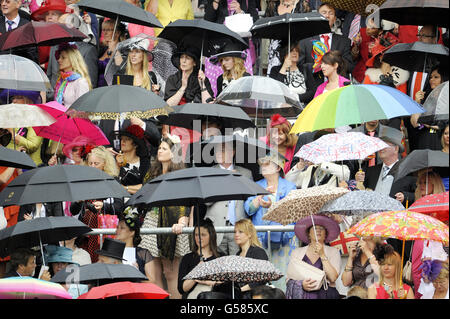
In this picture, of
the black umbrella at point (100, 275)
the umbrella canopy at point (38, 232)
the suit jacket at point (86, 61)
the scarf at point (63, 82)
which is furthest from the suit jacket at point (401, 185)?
the suit jacket at point (86, 61)

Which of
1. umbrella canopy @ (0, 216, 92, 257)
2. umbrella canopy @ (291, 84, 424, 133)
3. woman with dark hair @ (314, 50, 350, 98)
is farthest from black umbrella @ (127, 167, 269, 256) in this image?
woman with dark hair @ (314, 50, 350, 98)

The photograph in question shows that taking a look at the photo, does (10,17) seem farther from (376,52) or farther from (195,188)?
(195,188)

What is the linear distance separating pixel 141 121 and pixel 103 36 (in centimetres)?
273

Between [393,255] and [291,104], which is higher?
[291,104]

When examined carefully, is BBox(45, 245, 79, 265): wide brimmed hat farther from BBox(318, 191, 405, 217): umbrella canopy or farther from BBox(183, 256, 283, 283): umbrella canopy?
BBox(318, 191, 405, 217): umbrella canopy

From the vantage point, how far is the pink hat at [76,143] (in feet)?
50.8

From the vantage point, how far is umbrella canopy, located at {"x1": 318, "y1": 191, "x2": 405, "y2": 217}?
40.9ft
